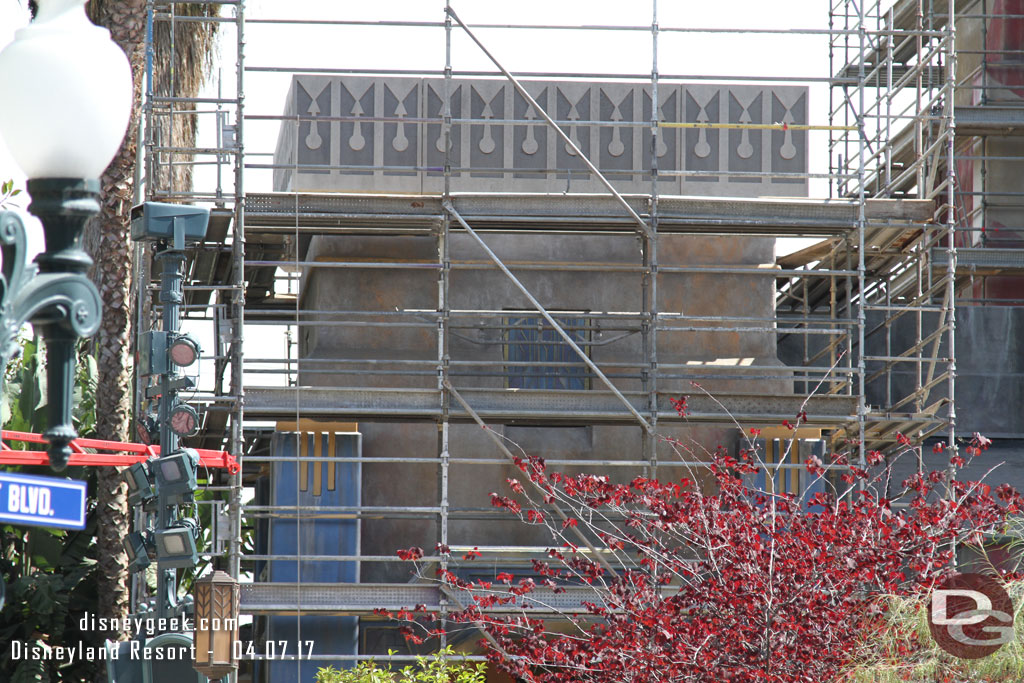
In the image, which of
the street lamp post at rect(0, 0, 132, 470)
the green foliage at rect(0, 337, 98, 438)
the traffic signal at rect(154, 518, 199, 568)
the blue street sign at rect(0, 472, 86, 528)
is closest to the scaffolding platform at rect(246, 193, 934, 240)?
the green foliage at rect(0, 337, 98, 438)

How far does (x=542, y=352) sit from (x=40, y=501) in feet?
35.5

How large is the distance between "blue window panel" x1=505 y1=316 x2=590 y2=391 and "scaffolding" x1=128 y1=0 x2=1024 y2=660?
32mm

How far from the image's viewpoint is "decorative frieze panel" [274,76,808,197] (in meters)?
15.9

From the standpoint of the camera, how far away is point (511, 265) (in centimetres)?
1638

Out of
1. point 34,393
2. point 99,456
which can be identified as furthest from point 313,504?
point 34,393

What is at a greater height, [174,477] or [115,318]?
[115,318]

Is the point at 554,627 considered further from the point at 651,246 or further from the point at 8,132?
the point at 8,132

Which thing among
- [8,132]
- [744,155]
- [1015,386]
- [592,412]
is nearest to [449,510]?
[592,412]

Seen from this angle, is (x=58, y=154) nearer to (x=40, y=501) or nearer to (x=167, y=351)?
(x=40, y=501)

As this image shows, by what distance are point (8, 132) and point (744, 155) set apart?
12.6 m

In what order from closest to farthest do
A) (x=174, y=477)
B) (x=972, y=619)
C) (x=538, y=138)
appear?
(x=972, y=619) < (x=174, y=477) < (x=538, y=138)

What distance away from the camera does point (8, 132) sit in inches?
185

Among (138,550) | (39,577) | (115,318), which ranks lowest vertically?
(39,577)

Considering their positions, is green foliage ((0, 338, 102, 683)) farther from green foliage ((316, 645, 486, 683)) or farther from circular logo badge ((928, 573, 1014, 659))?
circular logo badge ((928, 573, 1014, 659))
